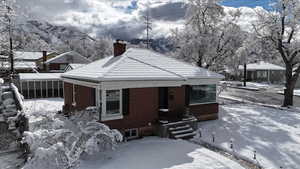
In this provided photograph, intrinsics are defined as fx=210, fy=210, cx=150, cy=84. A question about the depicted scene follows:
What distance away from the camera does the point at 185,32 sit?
2156cm

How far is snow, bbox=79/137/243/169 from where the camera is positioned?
723cm

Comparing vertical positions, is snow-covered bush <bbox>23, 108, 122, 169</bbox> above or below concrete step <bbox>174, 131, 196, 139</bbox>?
above

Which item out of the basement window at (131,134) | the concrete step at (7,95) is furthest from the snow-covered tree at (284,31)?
the concrete step at (7,95)


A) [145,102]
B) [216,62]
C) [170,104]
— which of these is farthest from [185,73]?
[216,62]

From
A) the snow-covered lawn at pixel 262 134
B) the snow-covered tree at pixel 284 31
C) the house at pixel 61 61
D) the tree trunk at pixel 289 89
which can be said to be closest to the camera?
the snow-covered lawn at pixel 262 134

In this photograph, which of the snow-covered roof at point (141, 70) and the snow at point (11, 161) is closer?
the snow at point (11, 161)

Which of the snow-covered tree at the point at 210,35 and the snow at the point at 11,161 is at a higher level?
the snow-covered tree at the point at 210,35

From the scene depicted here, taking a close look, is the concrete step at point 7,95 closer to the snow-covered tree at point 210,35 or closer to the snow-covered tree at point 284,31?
the snow-covered tree at point 210,35

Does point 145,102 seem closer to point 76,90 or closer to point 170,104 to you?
point 170,104

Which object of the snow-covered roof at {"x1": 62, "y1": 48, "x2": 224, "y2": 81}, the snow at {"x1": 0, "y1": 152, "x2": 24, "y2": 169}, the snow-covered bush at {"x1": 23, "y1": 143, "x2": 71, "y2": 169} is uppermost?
the snow-covered roof at {"x1": 62, "y1": 48, "x2": 224, "y2": 81}

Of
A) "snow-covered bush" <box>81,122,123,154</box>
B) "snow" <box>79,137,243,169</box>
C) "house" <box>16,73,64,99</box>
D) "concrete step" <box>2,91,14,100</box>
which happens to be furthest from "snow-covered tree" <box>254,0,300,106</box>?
"house" <box>16,73,64,99</box>

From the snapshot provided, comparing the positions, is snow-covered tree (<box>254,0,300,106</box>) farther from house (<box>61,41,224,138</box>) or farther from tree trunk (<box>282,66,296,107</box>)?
house (<box>61,41,224,138</box>)

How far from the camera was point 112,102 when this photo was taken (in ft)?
32.8

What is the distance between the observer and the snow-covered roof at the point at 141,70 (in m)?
9.89
